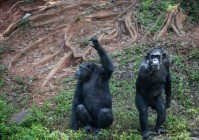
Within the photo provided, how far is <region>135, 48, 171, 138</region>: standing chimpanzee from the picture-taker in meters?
7.55

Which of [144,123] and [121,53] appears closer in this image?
[144,123]

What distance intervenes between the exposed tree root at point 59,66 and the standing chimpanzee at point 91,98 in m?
3.19

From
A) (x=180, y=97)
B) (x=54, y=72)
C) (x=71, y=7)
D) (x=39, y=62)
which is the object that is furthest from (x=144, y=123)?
(x=71, y=7)

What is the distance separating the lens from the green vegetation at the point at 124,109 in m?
7.83

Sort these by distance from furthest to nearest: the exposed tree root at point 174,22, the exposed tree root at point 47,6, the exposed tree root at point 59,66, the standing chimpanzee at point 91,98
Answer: the exposed tree root at point 47,6
the exposed tree root at point 174,22
the exposed tree root at point 59,66
the standing chimpanzee at point 91,98

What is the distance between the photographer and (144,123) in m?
7.71

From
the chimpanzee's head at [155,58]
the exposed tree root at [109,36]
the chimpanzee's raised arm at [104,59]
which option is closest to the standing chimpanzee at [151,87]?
the chimpanzee's head at [155,58]

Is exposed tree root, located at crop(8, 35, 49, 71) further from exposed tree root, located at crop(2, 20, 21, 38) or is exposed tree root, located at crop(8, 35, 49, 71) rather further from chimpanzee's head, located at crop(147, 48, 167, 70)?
chimpanzee's head, located at crop(147, 48, 167, 70)

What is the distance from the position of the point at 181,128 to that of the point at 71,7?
8356 mm

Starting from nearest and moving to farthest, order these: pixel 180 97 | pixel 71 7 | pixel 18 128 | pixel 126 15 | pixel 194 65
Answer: pixel 18 128 < pixel 180 97 < pixel 194 65 < pixel 126 15 < pixel 71 7

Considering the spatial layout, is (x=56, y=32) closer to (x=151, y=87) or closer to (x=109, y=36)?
(x=109, y=36)

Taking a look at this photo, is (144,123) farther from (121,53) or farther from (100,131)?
(121,53)

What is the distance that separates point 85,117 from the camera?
8.28 m

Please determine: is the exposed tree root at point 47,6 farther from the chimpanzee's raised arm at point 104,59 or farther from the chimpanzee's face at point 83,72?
the chimpanzee's raised arm at point 104,59
